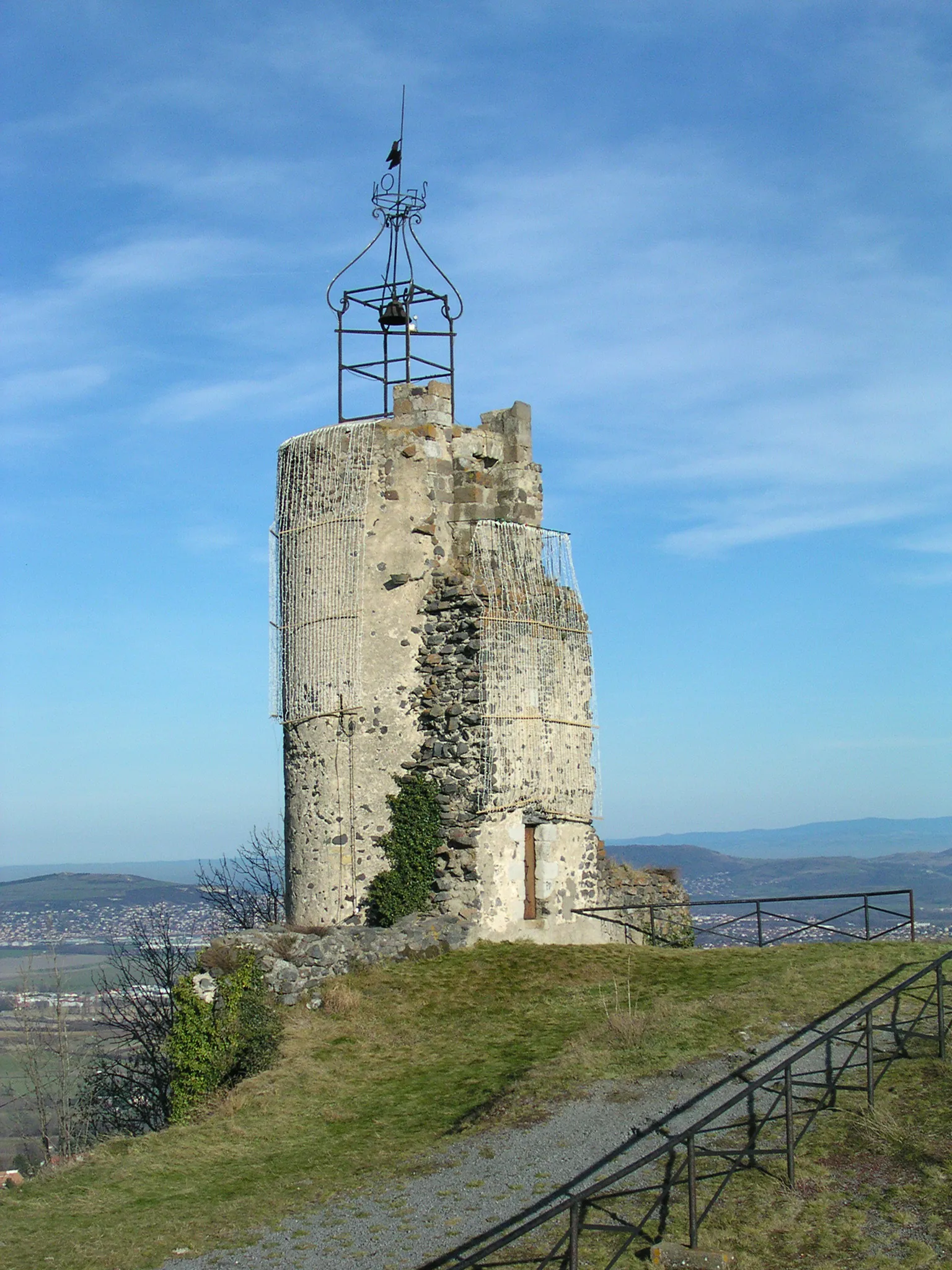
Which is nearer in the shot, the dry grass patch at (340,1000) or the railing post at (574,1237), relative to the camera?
the railing post at (574,1237)

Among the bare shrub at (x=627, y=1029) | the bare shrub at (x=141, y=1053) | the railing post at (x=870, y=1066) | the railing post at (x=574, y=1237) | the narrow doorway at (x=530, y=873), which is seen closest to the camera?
the railing post at (x=574, y=1237)

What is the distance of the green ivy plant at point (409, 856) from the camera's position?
2222 cm

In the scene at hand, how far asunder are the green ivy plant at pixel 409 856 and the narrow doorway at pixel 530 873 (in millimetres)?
1703

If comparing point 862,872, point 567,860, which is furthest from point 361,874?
point 862,872

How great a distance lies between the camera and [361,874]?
22516 mm

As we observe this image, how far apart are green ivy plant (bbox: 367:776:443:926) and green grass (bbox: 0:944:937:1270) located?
1353mm

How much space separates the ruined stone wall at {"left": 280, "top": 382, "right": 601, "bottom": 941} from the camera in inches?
885

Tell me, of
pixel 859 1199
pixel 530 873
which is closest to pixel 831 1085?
pixel 859 1199

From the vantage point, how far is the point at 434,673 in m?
22.8

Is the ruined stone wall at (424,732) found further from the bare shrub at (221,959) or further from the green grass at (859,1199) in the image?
the green grass at (859,1199)

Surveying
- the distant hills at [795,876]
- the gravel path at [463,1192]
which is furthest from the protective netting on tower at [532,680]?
the distant hills at [795,876]

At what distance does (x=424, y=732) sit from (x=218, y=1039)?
6643 mm

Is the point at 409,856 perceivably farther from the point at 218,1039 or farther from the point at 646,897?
the point at 646,897

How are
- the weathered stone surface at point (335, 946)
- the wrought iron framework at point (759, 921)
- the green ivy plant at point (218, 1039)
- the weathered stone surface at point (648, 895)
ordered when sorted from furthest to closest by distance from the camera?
the weathered stone surface at point (648, 895)
the wrought iron framework at point (759, 921)
the weathered stone surface at point (335, 946)
the green ivy plant at point (218, 1039)
